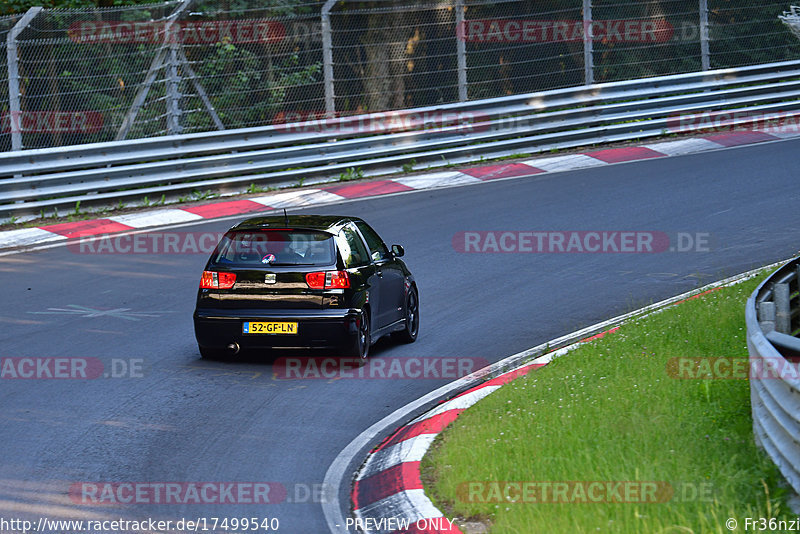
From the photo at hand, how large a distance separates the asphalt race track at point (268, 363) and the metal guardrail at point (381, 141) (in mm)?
1791

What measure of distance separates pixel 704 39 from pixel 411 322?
46.0 ft

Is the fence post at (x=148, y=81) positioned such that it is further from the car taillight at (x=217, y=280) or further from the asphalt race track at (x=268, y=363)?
the car taillight at (x=217, y=280)

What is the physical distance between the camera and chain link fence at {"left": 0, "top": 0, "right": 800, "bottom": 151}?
59.2 feet

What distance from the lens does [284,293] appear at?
10844 millimetres

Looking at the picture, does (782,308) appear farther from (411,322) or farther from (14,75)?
Answer: (14,75)

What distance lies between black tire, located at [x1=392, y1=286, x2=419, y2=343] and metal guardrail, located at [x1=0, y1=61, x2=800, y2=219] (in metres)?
7.75

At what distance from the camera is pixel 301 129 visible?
20391 mm

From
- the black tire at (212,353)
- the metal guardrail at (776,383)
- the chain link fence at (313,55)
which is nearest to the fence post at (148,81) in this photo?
the chain link fence at (313,55)

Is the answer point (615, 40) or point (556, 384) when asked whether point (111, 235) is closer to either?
point (556, 384)

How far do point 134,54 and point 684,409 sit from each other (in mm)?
13367

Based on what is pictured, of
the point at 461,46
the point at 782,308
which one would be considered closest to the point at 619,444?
the point at 782,308

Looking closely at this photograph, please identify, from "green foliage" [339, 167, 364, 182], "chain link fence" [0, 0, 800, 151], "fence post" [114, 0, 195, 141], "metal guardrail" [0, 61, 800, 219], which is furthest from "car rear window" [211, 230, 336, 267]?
"green foliage" [339, 167, 364, 182]

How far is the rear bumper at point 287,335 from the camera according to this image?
10.8m

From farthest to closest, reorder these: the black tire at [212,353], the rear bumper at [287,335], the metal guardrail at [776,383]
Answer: the black tire at [212,353], the rear bumper at [287,335], the metal guardrail at [776,383]
